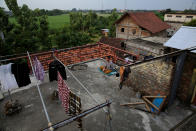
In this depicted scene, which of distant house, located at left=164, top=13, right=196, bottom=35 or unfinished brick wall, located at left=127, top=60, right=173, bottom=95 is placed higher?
distant house, located at left=164, top=13, right=196, bottom=35

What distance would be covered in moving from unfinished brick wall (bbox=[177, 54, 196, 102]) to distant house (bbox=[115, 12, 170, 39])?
20.0 m

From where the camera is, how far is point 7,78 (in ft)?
17.8

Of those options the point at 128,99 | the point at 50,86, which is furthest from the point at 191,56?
the point at 50,86

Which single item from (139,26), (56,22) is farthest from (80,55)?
(56,22)

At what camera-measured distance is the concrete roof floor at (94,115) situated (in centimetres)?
550

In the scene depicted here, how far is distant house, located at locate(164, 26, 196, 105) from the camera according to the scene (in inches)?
227

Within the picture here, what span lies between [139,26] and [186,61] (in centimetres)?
2129

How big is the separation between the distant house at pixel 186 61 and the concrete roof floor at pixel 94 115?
0.78 m

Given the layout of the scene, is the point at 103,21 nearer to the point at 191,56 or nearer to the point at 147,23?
the point at 147,23

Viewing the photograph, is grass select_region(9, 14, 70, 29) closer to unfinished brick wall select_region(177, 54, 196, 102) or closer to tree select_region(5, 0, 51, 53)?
tree select_region(5, 0, 51, 53)

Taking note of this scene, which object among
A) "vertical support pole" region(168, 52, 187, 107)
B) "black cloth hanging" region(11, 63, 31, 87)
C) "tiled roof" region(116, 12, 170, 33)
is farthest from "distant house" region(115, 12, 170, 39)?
"black cloth hanging" region(11, 63, 31, 87)

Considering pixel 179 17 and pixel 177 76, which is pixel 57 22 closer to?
pixel 179 17

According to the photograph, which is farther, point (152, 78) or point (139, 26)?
point (139, 26)

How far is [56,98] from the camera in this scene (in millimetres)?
6879
